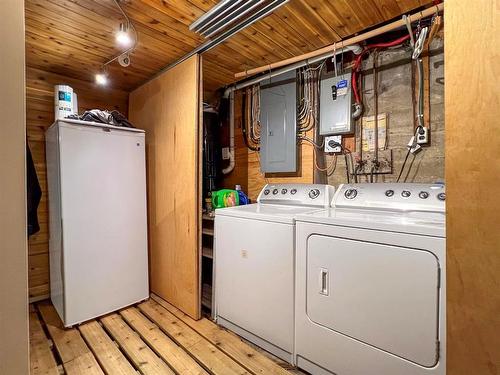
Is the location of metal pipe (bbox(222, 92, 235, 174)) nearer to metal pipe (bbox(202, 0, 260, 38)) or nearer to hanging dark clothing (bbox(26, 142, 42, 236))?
metal pipe (bbox(202, 0, 260, 38))

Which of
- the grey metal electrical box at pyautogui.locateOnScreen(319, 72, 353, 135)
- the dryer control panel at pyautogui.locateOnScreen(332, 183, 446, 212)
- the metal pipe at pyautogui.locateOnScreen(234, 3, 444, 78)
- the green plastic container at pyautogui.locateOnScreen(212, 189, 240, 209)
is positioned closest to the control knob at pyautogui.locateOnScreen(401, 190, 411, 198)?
the dryer control panel at pyautogui.locateOnScreen(332, 183, 446, 212)

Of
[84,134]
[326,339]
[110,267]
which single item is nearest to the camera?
[326,339]

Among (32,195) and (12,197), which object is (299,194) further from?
(32,195)

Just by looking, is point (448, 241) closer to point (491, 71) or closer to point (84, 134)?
point (491, 71)

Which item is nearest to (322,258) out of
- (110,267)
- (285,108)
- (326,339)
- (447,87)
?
(326,339)

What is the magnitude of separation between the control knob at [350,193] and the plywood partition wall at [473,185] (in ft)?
3.35

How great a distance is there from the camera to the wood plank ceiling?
60.5 inches

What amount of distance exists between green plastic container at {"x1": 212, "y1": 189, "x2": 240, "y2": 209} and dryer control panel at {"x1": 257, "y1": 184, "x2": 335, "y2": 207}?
0.81 ft

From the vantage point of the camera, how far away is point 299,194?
206cm

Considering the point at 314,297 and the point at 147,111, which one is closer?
the point at 314,297

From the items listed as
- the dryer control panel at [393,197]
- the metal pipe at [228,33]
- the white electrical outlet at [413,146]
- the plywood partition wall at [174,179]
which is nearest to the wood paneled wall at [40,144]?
the plywood partition wall at [174,179]

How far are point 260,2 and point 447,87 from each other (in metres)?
1.18

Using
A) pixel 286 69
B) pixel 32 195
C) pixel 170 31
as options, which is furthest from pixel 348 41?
pixel 32 195

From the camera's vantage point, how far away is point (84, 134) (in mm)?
2049
